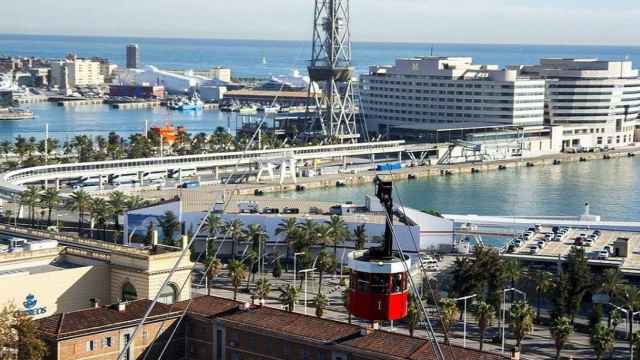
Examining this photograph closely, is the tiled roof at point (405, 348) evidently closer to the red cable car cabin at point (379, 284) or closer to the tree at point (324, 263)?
the red cable car cabin at point (379, 284)

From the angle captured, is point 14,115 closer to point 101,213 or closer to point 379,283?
point 101,213

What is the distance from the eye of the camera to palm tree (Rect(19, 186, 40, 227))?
90.1ft

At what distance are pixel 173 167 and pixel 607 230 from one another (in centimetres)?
1708

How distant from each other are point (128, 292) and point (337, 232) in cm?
777

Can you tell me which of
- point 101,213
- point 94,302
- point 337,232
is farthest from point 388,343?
point 101,213

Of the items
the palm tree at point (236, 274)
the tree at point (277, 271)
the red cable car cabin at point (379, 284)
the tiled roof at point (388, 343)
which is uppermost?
the red cable car cabin at point (379, 284)

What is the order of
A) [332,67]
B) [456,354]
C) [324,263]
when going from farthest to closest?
[332,67]
[324,263]
[456,354]

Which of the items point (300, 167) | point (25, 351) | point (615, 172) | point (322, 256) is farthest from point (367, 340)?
A: point (615, 172)

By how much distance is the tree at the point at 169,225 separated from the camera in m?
24.3

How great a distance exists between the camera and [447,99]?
176 ft

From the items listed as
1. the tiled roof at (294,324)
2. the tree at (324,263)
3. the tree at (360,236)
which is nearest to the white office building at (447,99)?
the tree at (360,236)

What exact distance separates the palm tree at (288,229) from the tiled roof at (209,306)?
24.1 feet

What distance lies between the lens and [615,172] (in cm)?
4500

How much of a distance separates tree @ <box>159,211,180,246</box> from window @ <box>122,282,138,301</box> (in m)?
8.73
